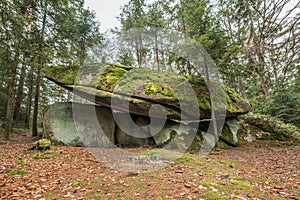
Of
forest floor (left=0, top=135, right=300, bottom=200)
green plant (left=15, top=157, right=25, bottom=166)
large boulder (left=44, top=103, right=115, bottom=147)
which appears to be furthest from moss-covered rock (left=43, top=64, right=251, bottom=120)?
green plant (left=15, top=157, right=25, bottom=166)

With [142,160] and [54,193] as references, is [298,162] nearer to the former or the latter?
[142,160]

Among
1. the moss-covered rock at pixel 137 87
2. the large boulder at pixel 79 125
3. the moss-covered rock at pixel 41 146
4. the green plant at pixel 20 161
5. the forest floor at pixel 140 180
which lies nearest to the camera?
the forest floor at pixel 140 180

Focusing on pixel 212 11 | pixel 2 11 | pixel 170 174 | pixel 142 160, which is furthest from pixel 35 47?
pixel 212 11

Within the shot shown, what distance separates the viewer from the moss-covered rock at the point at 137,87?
7.42 m

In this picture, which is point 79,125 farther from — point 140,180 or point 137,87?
point 140,180

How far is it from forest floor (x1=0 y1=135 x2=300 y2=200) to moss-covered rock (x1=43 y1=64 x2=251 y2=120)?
2.97m

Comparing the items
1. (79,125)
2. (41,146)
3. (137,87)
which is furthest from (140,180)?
(79,125)

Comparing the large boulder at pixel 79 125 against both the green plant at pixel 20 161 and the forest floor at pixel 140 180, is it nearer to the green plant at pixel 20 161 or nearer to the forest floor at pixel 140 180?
the forest floor at pixel 140 180

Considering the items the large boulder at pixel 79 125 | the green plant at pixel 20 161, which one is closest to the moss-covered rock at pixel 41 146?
the green plant at pixel 20 161

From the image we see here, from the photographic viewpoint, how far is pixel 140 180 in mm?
3594

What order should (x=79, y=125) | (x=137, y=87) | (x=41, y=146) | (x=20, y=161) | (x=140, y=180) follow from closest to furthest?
(x=140, y=180)
(x=20, y=161)
(x=41, y=146)
(x=137, y=87)
(x=79, y=125)

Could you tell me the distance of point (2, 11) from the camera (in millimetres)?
5332

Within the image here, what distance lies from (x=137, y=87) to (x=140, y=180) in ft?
15.5

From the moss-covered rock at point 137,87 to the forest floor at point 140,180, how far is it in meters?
2.97
